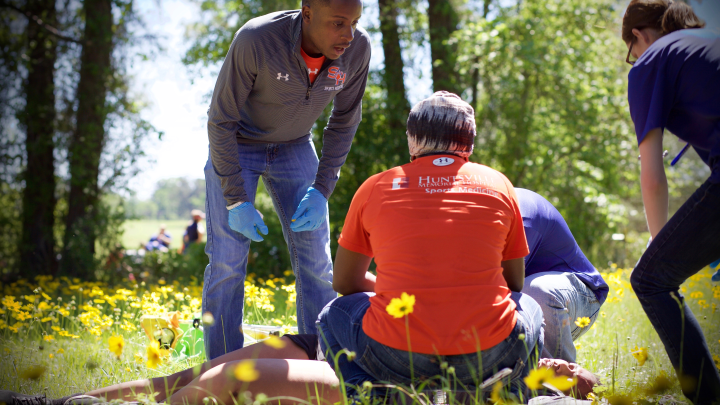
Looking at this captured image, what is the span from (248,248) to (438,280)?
4.26ft

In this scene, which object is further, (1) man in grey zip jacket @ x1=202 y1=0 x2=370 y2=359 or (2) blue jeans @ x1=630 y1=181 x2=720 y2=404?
(1) man in grey zip jacket @ x1=202 y1=0 x2=370 y2=359

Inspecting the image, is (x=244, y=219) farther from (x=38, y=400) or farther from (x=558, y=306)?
(x=558, y=306)

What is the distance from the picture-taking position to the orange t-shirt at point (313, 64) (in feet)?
7.76

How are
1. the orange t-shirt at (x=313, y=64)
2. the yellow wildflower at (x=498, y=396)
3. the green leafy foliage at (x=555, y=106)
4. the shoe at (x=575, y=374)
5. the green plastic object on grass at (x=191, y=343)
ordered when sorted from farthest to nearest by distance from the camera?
the green leafy foliage at (x=555, y=106) → the green plastic object on grass at (x=191, y=343) → the orange t-shirt at (x=313, y=64) → the shoe at (x=575, y=374) → the yellow wildflower at (x=498, y=396)

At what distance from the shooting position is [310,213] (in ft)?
8.07

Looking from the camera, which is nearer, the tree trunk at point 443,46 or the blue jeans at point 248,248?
the blue jeans at point 248,248

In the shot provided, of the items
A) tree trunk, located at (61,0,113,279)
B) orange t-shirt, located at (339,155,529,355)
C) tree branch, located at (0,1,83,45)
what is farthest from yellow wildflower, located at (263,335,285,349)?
tree branch, located at (0,1,83,45)

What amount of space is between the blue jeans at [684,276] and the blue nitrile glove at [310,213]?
4.43 ft

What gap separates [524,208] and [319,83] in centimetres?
110

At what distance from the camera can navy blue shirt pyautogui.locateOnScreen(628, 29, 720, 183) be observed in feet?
5.61

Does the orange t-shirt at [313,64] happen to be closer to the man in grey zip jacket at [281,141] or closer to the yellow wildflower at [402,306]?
the man in grey zip jacket at [281,141]

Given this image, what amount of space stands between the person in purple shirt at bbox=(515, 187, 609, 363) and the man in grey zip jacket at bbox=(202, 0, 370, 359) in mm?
969

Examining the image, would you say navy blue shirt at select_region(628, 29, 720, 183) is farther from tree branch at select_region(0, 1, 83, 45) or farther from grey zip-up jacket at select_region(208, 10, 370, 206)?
tree branch at select_region(0, 1, 83, 45)

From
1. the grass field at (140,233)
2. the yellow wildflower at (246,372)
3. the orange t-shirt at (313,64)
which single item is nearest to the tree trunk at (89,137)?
the grass field at (140,233)
